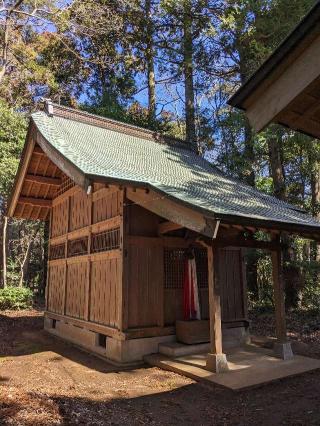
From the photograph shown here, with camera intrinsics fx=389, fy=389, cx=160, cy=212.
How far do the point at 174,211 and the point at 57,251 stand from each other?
696 cm

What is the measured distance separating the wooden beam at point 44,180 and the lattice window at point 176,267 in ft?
18.1

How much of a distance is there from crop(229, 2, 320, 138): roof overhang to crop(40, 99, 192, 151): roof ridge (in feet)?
29.7

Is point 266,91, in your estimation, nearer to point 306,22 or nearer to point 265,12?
point 306,22

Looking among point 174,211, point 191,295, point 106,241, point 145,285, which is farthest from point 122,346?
point 174,211

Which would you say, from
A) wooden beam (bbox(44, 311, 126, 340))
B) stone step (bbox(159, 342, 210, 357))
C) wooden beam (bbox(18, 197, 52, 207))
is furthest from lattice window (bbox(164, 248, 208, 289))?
wooden beam (bbox(18, 197, 52, 207))

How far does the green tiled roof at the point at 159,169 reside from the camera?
274 inches

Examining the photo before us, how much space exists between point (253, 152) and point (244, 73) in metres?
3.53

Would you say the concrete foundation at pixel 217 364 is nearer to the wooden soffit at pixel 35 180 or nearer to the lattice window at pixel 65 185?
the wooden soffit at pixel 35 180

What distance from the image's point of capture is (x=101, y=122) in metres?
12.4

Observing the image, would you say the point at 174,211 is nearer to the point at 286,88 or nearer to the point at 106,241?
the point at 106,241

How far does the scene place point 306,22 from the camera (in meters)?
2.67

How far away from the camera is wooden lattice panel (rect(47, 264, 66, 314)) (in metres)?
11.6

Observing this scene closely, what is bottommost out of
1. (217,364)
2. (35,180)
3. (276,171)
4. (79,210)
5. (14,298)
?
(217,364)

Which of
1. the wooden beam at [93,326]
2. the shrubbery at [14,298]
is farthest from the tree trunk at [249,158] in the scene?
the shrubbery at [14,298]
